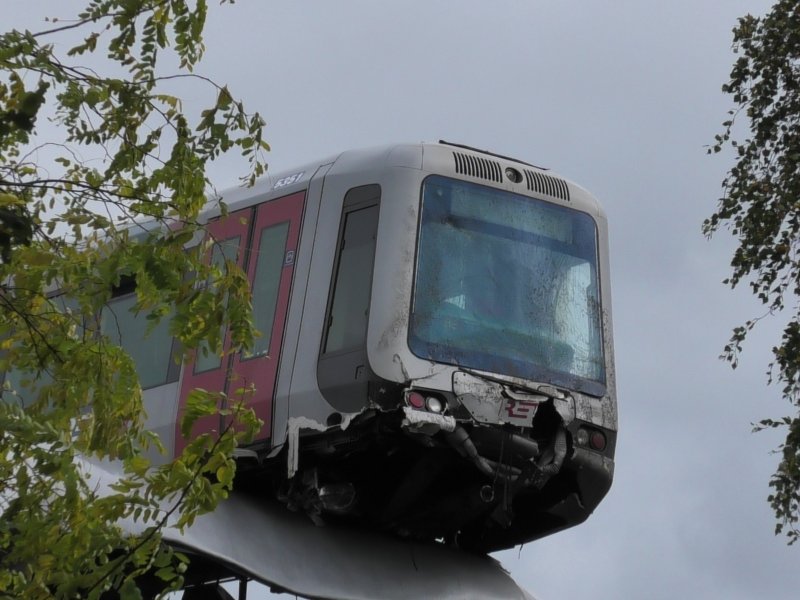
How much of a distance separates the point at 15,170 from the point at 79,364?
0.81 meters

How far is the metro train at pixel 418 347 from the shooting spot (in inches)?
421

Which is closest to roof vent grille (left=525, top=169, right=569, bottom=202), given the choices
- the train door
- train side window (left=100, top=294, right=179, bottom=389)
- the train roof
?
the train roof

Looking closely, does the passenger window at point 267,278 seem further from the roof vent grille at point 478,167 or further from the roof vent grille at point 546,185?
the roof vent grille at point 546,185

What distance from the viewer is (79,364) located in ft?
22.7

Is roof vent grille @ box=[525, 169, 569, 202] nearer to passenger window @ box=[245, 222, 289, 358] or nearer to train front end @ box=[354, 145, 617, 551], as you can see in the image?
train front end @ box=[354, 145, 617, 551]

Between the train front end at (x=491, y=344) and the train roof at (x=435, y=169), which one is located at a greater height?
the train roof at (x=435, y=169)

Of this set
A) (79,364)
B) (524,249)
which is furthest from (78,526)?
(524,249)

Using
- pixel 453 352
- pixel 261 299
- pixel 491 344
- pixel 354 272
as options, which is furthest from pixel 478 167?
pixel 261 299

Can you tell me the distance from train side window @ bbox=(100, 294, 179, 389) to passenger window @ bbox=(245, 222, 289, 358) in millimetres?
649

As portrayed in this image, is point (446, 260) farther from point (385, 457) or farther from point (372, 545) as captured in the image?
point (372, 545)

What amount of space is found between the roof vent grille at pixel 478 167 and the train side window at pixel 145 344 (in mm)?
2258

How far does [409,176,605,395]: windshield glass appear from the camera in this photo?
35.8ft

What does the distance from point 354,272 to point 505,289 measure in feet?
3.26

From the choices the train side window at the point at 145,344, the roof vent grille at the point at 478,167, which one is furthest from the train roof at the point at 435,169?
the train side window at the point at 145,344
